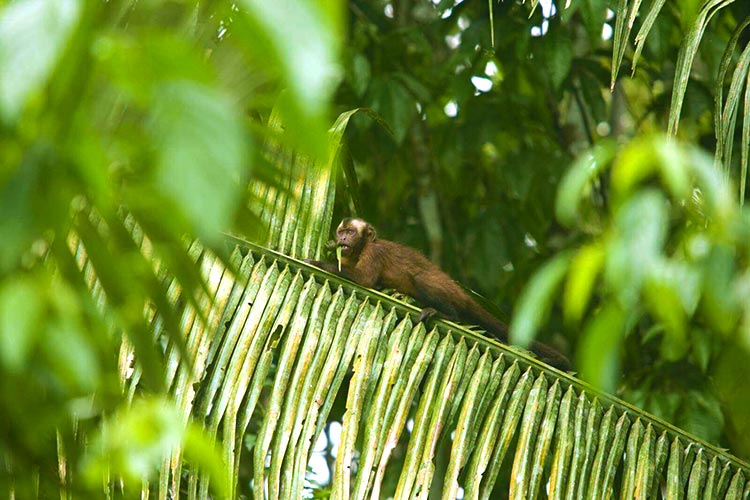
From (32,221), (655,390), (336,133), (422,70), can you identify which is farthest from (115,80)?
(422,70)

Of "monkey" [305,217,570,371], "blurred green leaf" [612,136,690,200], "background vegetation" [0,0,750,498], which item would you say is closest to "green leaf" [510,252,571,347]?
"background vegetation" [0,0,750,498]

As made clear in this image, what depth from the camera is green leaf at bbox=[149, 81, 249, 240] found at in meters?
1.00

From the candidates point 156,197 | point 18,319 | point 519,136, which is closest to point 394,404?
point 156,197

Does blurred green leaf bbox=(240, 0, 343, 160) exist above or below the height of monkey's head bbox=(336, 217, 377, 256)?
below

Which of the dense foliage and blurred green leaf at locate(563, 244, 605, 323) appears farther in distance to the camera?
the dense foliage

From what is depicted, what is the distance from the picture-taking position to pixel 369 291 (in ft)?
12.7

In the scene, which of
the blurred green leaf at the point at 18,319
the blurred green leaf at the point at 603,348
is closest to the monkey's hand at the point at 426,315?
the blurred green leaf at the point at 603,348

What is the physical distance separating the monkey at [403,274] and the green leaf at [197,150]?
12.3 feet

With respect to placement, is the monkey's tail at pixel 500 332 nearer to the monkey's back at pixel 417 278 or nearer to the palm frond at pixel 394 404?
the monkey's back at pixel 417 278

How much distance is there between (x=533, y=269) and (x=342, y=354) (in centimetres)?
280

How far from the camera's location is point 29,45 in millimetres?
1021

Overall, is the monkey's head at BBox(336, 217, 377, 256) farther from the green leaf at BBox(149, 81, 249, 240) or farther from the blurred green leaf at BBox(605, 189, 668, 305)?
the green leaf at BBox(149, 81, 249, 240)

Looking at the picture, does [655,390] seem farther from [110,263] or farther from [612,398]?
[110,263]

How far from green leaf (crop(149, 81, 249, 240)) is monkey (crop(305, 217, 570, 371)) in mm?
3761
